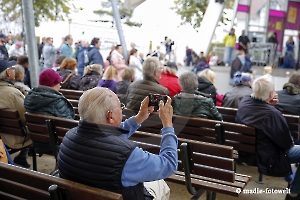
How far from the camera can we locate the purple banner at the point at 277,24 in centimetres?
1805

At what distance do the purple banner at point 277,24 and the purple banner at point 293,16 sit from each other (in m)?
0.32

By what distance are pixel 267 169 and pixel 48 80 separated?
2656 millimetres

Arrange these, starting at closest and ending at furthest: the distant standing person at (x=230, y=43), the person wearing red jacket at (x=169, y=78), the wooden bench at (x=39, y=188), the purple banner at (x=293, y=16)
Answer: the wooden bench at (x=39, y=188)
the person wearing red jacket at (x=169, y=78)
the distant standing person at (x=230, y=43)
the purple banner at (x=293, y=16)

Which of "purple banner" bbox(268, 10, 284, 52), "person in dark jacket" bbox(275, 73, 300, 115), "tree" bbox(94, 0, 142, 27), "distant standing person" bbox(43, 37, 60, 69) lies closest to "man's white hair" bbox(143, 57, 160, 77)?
"person in dark jacket" bbox(275, 73, 300, 115)

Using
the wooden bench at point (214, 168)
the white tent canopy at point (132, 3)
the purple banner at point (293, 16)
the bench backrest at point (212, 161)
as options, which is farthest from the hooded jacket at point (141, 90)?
the purple banner at point (293, 16)

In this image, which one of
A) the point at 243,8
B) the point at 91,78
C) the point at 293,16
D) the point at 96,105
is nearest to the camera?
the point at 96,105

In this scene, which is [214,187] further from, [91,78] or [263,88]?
[91,78]

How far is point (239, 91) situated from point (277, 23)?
571 inches

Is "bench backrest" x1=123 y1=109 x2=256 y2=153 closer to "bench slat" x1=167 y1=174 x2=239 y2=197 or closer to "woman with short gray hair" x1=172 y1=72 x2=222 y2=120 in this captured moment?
"woman with short gray hair" x1=172 y1=72 x2=222 y2=120

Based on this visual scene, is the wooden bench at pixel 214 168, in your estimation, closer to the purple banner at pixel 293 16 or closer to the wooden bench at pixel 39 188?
the wooden bench at pixel 39 188

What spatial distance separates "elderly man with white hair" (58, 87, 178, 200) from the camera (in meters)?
2.01

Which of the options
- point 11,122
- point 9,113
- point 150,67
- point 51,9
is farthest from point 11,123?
point 51,9

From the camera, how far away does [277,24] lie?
60.0 ft

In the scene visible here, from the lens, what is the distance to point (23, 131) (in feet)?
13.8
